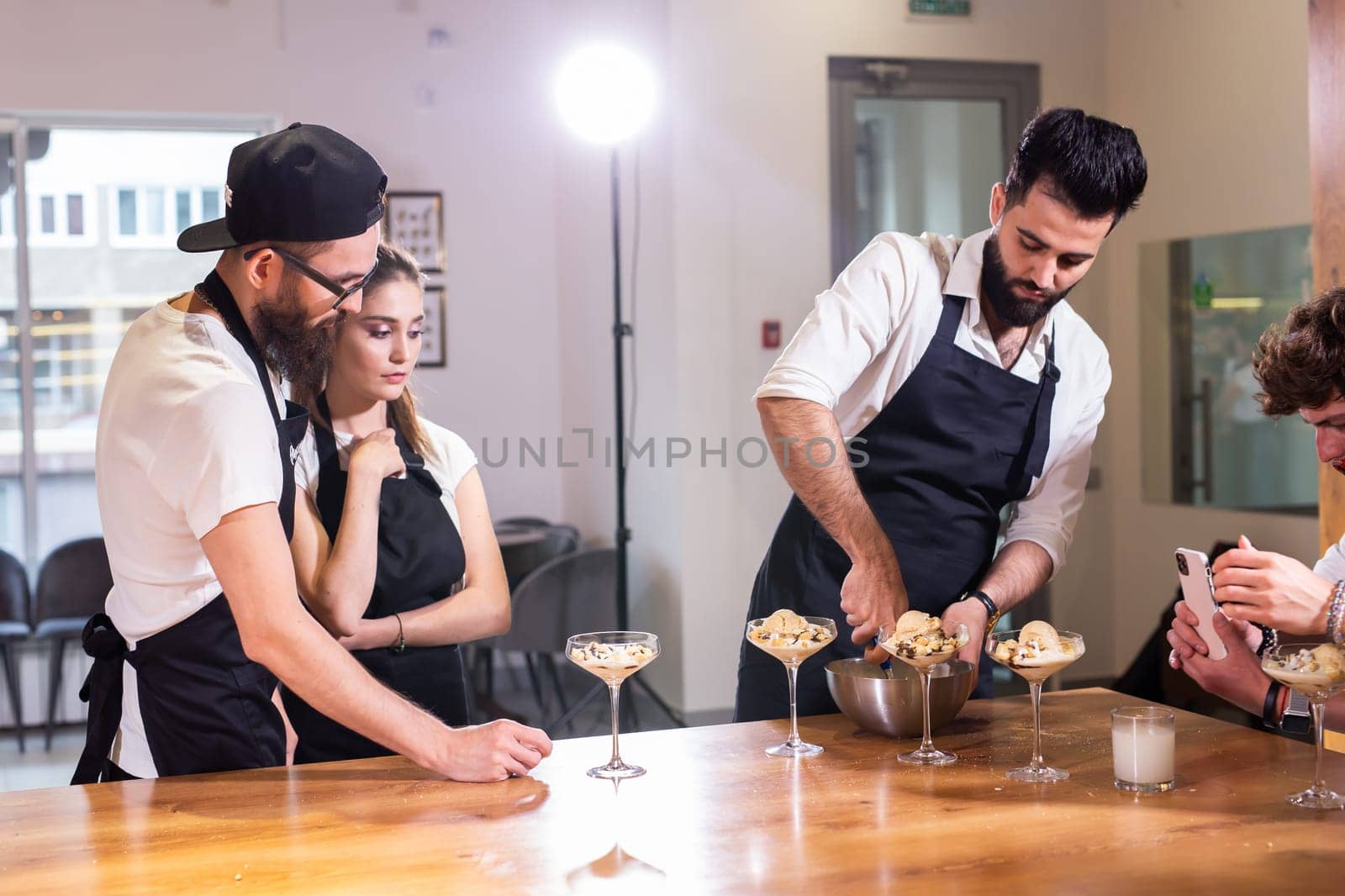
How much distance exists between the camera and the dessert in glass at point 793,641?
6.14 ft

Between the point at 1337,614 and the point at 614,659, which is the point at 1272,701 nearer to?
the point at 1337,614

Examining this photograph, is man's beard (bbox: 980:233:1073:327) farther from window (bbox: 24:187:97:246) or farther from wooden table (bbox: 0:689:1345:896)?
window (bbox: 24:187:97:246)

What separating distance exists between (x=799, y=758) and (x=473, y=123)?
201 inches

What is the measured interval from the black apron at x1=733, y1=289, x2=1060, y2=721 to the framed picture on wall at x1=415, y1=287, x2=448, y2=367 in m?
4.29

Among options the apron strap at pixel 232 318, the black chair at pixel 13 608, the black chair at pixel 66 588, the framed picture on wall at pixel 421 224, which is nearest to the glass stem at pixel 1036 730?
the apron strap at pixel 232 318

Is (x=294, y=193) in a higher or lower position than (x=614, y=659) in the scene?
higher

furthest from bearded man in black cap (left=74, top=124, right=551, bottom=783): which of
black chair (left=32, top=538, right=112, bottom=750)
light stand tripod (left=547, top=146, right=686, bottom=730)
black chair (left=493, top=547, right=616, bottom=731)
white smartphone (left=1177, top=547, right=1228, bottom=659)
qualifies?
black chair (left=32, top=538, right=112, bottom=750)

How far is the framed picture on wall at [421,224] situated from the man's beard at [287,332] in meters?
4.46

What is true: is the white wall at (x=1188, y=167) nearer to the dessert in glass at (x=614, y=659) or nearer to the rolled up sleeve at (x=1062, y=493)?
the rolled up sleeve at (x=1062, y=493)

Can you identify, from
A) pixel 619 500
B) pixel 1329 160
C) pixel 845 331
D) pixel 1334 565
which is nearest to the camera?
pixel 1334 565

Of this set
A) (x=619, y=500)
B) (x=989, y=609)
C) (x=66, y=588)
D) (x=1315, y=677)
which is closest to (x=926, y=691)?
(x=989, y=609)

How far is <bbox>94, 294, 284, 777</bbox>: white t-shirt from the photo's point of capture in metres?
1.66

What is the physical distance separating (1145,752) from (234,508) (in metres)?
1.25

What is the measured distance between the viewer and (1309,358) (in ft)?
6.14
